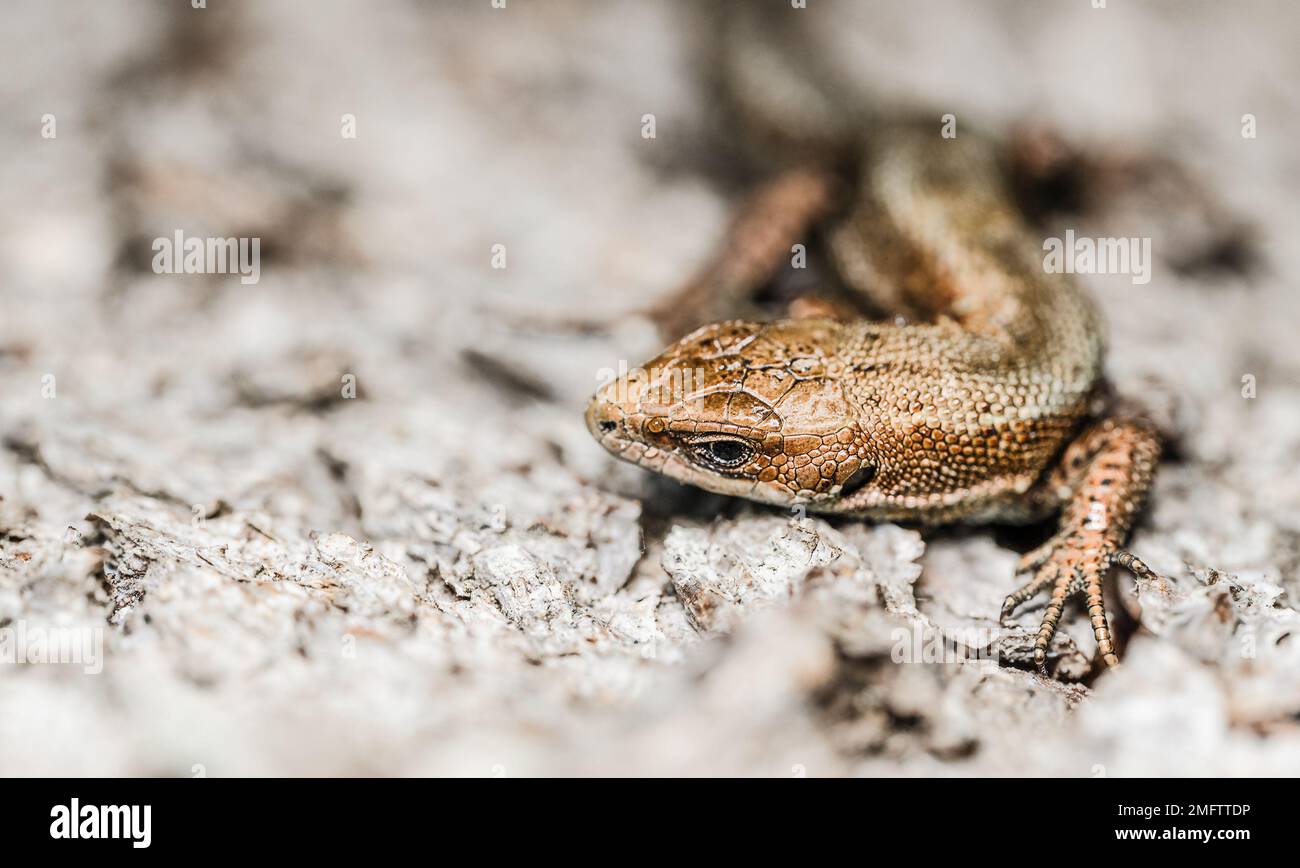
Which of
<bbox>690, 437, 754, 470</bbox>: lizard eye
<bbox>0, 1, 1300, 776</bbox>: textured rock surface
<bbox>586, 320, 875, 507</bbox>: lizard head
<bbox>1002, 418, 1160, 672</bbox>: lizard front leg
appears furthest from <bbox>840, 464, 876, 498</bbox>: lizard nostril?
<bbox>1002, 418, 1160, 672</bbox>: lizard front leg

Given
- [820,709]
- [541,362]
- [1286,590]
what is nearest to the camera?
[820,709]

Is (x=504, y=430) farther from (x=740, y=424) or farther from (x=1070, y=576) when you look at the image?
(x=1070, y=576)

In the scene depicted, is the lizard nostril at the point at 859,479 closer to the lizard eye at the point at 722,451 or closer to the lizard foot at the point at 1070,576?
the lizard eye at the point at 722,451

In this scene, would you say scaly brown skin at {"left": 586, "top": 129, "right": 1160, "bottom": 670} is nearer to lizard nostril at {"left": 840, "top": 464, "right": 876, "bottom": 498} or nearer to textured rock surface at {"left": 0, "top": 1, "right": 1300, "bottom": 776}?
lizard nostril at {"left": 840, "top": 464, "right": 876, "bottom": 498}

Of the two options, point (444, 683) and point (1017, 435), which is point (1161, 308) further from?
point (444, 683)

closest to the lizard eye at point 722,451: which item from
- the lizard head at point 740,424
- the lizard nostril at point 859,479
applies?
the lizard head at point 740,424

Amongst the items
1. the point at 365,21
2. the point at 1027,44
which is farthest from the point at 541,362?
the point at 1027,44

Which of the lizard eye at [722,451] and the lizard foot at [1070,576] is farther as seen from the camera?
the lizard eye at [722,451]
